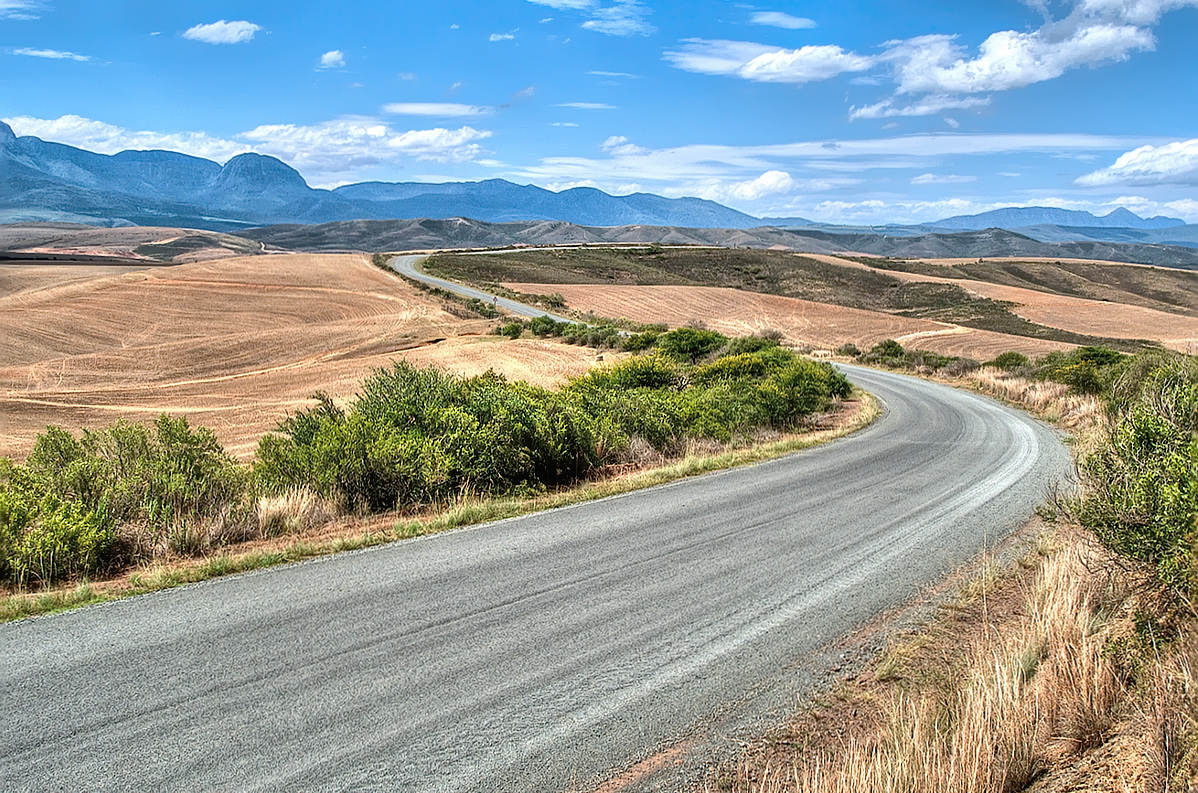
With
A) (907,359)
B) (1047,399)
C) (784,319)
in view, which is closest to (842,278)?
(784,319)

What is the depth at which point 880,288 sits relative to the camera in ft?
322

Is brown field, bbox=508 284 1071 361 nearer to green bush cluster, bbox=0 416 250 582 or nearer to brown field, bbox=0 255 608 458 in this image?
brown field, bbox=0 255 608 458

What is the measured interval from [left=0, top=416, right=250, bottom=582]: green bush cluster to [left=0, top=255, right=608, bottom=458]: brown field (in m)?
10.6

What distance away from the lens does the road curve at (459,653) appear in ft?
14.4

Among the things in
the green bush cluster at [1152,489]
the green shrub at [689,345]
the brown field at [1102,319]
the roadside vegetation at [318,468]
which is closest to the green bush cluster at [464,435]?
the roadside vegetation at [318,468]

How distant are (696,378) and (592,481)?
46.2ft

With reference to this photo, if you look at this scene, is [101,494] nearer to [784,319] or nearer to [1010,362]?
[1010,362]

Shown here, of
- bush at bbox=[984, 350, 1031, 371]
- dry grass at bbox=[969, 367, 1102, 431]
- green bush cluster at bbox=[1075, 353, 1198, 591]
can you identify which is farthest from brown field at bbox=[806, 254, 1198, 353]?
green bush cluster at bbox=[1075, 353, 1198, 591]

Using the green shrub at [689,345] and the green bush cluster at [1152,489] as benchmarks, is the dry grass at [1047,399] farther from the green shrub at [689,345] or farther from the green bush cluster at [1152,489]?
the green bush cluster at [1152,489]

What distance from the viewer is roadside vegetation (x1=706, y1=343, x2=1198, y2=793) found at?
162 inches

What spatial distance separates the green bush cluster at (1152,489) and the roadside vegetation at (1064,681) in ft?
0.04

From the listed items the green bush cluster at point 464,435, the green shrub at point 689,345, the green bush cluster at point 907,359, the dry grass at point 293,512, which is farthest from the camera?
the green bush cluster at point 907,359

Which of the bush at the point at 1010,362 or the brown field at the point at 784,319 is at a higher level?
the brown field at the point at 784,319

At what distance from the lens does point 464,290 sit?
72.1 metres
